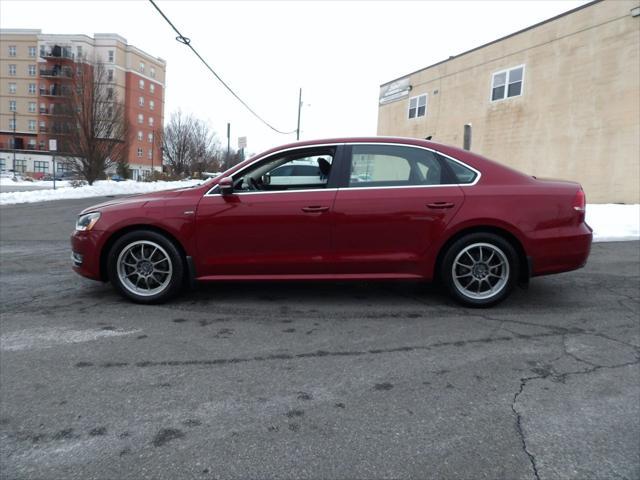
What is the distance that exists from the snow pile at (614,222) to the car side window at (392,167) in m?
5.85

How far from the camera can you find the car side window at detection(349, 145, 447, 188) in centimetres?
452

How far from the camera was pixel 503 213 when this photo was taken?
4391mm

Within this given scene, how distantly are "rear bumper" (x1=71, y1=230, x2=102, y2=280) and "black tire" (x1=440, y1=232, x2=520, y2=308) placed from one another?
3393 millimetres

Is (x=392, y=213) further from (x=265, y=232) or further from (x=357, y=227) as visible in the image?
(x=265, y=232)

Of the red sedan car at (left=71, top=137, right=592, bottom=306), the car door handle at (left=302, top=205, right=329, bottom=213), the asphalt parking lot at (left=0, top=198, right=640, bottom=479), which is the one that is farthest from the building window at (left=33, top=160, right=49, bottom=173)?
the car door handle at (left=302, top=205, right=329, bottom=213)

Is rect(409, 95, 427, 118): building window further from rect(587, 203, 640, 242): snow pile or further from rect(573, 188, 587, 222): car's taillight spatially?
rect(573, 188, 587, 222): car's taillight

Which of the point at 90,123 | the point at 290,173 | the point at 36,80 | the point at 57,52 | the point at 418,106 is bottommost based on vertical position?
the point at 290,173

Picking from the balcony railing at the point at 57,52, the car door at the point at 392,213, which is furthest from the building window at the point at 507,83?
the balcony railing at the point at 57,52

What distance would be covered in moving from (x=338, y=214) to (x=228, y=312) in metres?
1.40

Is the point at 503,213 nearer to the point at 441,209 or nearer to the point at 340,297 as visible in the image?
the point at 441,209

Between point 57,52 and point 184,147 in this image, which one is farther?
point 57,52

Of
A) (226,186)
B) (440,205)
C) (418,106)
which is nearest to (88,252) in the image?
(226,186)

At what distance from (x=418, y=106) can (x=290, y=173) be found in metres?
23.3

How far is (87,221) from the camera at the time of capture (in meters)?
4.61
